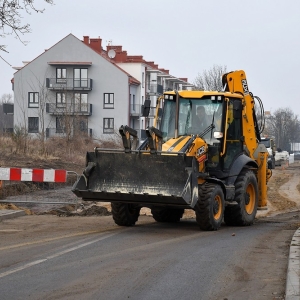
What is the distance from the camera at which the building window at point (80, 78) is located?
275ft

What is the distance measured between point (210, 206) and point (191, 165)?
98 cm

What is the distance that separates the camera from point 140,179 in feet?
49.4

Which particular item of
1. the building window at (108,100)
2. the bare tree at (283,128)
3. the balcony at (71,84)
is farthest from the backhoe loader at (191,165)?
the bare tree at (283,128)

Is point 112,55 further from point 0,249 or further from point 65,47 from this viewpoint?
point 0,249

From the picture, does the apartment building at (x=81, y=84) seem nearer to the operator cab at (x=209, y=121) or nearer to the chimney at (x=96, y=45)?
the chimney at (x=96, y=45)

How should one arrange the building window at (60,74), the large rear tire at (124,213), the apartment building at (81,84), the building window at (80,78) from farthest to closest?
1. the building window at (80,78)
2. the building window at (60,74)
3. the apartment building at (81,84)
4. the large rear tire at (124,213)

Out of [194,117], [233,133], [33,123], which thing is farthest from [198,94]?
[33,123]

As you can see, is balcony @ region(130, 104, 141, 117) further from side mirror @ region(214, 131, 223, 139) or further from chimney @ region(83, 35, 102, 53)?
side mirror @ region(214, 131, 223, 139)

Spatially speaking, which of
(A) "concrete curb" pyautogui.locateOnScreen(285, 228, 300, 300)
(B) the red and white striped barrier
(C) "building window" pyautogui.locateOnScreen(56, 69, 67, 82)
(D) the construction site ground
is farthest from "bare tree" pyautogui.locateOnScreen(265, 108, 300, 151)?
(A) "concrete curb" pyautogui.locateOnScreen(285, 228, 300, 300)

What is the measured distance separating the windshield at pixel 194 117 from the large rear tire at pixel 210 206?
1.47 m

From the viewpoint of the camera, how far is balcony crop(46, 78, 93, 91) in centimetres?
8288

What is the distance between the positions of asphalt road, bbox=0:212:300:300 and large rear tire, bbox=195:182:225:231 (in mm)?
254

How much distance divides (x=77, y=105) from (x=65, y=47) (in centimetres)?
1286

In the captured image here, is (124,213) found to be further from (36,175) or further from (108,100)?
(108,100)
